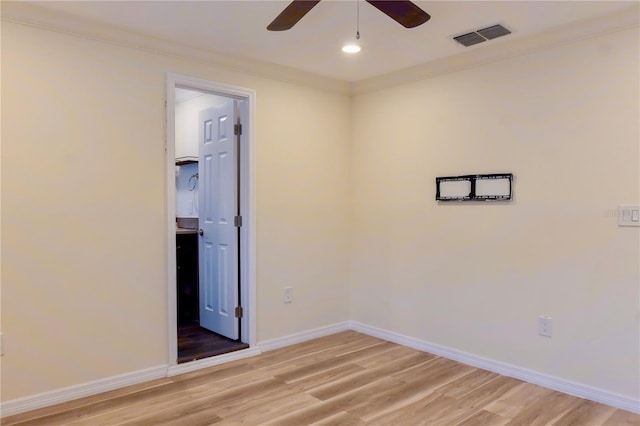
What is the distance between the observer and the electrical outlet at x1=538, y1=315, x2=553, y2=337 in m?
2.97

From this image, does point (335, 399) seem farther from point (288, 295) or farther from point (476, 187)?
point (476, 187)

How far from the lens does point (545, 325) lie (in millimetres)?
2998

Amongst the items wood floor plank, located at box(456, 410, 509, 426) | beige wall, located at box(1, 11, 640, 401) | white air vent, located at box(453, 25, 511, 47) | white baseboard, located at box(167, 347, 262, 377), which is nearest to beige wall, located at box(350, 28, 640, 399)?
beige wall, located at box(1, 11, 640, 401)

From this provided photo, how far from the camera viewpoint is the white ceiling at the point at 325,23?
2.56 m

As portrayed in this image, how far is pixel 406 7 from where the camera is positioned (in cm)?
205

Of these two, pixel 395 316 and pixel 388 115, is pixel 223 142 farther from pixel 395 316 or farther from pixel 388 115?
pixel 395 316

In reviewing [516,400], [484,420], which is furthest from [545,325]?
[484,420]

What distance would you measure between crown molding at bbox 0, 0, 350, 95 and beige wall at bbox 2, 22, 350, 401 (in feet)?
0.16

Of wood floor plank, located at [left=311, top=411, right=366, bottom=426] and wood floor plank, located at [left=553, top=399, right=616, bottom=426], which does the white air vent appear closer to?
wood floor plank, located at [left=553, top=399, right=616, bottom=426]

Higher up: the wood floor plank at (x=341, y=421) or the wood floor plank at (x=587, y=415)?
the wood floor plank at (x=587, y=415)

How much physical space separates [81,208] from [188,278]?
1.89 meters

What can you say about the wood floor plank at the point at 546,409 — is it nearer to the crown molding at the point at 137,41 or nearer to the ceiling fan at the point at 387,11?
the ceiling fan at the point at 387,11

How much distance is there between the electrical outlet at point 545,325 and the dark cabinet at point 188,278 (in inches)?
123

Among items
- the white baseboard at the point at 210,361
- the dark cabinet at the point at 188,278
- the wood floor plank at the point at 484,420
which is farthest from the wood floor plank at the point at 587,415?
the dark cabinet at the point at 188,278
